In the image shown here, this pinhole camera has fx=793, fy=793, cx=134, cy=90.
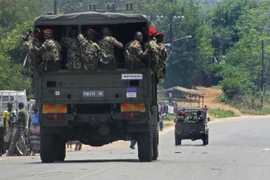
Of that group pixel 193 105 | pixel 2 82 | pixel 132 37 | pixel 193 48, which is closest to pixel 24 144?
pixel 132 37

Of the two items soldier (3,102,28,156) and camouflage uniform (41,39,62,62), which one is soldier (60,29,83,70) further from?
soldier (3,102,28,156)

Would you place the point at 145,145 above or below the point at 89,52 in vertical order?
below

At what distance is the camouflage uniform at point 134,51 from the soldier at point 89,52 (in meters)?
0.67

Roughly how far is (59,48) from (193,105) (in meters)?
63.9

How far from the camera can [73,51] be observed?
58.2 ft

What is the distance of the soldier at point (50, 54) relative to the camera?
17.4m

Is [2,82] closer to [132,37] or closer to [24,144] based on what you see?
[24,144]

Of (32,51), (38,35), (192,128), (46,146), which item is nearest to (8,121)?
(46,146)

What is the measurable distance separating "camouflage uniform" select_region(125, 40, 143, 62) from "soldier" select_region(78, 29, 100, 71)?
0.67 meters

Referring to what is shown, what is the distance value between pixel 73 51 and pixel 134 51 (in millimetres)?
1374

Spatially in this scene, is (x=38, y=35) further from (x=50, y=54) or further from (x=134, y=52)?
(x=134, y=52)

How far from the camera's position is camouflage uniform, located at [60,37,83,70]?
57.5 ft

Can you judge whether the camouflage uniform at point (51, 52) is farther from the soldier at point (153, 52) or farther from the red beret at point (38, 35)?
the soldier at point (153, 52)

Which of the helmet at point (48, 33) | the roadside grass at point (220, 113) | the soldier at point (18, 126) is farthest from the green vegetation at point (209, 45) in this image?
the helmet at point (48, 33)
